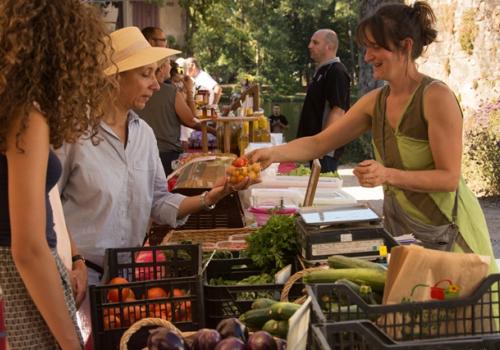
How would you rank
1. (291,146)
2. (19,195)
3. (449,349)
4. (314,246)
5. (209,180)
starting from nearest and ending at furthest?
(449,349) → (19,195) → (314,246) → (291,146) → (209,180)

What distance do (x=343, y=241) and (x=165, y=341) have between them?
1.08 m

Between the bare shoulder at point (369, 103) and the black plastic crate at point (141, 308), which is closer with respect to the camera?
the black plastic crate at point (141, 308)

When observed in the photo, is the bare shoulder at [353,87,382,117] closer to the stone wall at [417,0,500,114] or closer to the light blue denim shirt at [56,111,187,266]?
the light blue denim shirt at [56,111,187,266]

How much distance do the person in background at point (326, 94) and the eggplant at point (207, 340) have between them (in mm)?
5906

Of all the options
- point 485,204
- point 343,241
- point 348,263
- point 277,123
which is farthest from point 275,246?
point 277,123

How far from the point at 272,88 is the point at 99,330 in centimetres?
3264

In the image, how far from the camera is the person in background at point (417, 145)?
138 inches

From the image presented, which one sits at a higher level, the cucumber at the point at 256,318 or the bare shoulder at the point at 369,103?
the bare shoulder at the point at 369,103

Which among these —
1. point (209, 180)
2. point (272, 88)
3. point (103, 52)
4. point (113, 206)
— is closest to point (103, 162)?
point (113, 206)

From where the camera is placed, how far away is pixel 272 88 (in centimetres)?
3497

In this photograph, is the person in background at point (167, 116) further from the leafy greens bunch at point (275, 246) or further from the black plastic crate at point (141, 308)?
the black plastic crate at point (141, 308)

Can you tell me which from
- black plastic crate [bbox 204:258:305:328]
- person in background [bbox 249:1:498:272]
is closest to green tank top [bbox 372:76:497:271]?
person in background [bbox 249:1:498:272]

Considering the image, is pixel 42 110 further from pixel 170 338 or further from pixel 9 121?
pixel 170 338

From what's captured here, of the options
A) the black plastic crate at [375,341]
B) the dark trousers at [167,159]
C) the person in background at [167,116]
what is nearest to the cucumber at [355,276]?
the black plastic crate at [375,341]
